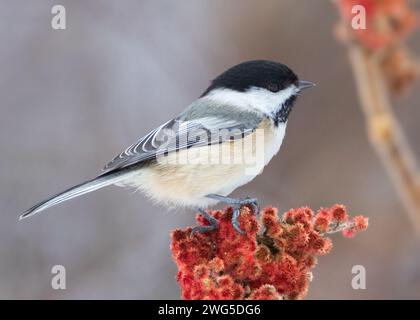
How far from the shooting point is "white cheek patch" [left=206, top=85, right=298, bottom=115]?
2725mm

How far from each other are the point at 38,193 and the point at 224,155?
212cm

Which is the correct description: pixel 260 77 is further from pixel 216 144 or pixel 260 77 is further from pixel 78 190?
pixel 78 190

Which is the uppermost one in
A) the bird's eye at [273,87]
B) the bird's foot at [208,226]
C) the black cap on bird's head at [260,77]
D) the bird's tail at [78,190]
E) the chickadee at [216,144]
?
the black cap on bird's head at [260,77]

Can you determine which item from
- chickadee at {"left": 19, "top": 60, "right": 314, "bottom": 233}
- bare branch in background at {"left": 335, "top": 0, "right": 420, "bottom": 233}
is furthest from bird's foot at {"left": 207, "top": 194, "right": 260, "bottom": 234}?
bare branch in background at {"left": 335, "top": 0, "right": 420, "bottom": 233}

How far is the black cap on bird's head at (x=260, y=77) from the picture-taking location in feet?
8.80

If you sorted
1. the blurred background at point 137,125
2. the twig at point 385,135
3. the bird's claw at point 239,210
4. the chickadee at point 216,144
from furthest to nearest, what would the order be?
the blurred background at point 137,125, the chickadee at point 216,144, the bird's claw at point 239,210, the twig at point 385,135

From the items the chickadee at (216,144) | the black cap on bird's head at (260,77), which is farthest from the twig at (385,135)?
the black cap on bird's head at (260,77)

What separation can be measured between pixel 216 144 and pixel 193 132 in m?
0.11

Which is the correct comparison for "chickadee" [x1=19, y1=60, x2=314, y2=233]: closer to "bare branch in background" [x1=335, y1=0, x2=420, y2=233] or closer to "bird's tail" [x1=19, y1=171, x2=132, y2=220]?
"bird's tail" [x1=19, y1=171, x2=132, y2=220]

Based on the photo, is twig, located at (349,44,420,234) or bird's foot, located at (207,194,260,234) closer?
twig, located at (349,44,420,234)

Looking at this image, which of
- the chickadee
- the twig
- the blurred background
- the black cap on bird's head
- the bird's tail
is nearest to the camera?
the twig

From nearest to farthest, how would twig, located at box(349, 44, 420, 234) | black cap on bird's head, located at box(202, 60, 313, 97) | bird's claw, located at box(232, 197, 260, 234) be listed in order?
twig, located at box(349, 44, 420, 234)
bird's claw, located at box(232, 197, 260, 234)
black cap on bird's head, located at box(202, 60, 313, 97)

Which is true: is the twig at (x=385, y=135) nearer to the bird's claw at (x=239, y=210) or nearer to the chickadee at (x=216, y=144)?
the bird's claw at (x=239, y=210)
